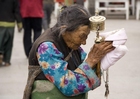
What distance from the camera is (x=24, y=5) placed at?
31.7 feet

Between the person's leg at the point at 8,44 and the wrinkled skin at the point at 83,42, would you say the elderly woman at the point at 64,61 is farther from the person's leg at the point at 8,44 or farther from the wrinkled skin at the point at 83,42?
the person's leg at the point at 8,44

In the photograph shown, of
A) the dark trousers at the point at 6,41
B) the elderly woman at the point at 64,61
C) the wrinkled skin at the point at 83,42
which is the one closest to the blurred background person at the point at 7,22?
the dark trousers at the point at 6,41

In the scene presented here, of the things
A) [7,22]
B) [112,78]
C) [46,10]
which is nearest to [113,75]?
[112,78]

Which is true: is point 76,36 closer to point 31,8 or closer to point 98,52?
point 98,52

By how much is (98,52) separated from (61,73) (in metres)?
0.30

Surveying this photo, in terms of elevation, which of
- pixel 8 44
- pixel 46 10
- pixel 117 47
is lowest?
pixel 46 10

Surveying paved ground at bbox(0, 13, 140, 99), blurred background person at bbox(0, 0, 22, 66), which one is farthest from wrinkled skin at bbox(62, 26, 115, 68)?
blurred background person at bbox(0, 0, 22, 66)

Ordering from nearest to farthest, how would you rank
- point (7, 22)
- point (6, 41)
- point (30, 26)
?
point (7, 22) → point (6, 41) → point (30, 26)

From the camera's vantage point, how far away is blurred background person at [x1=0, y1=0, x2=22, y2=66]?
9117 millimetres

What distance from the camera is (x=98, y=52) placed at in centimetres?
355

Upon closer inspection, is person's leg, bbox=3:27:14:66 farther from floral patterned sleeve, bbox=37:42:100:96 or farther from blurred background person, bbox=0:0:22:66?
floral patterned sleeve, bbox=37:42:100:96

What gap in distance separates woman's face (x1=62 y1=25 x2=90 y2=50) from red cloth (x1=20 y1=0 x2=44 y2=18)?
602 cm

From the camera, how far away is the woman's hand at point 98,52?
353 centimetres

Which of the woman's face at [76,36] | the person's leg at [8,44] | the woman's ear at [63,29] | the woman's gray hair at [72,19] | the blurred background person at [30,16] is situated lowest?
the person's leg at [8,44]
